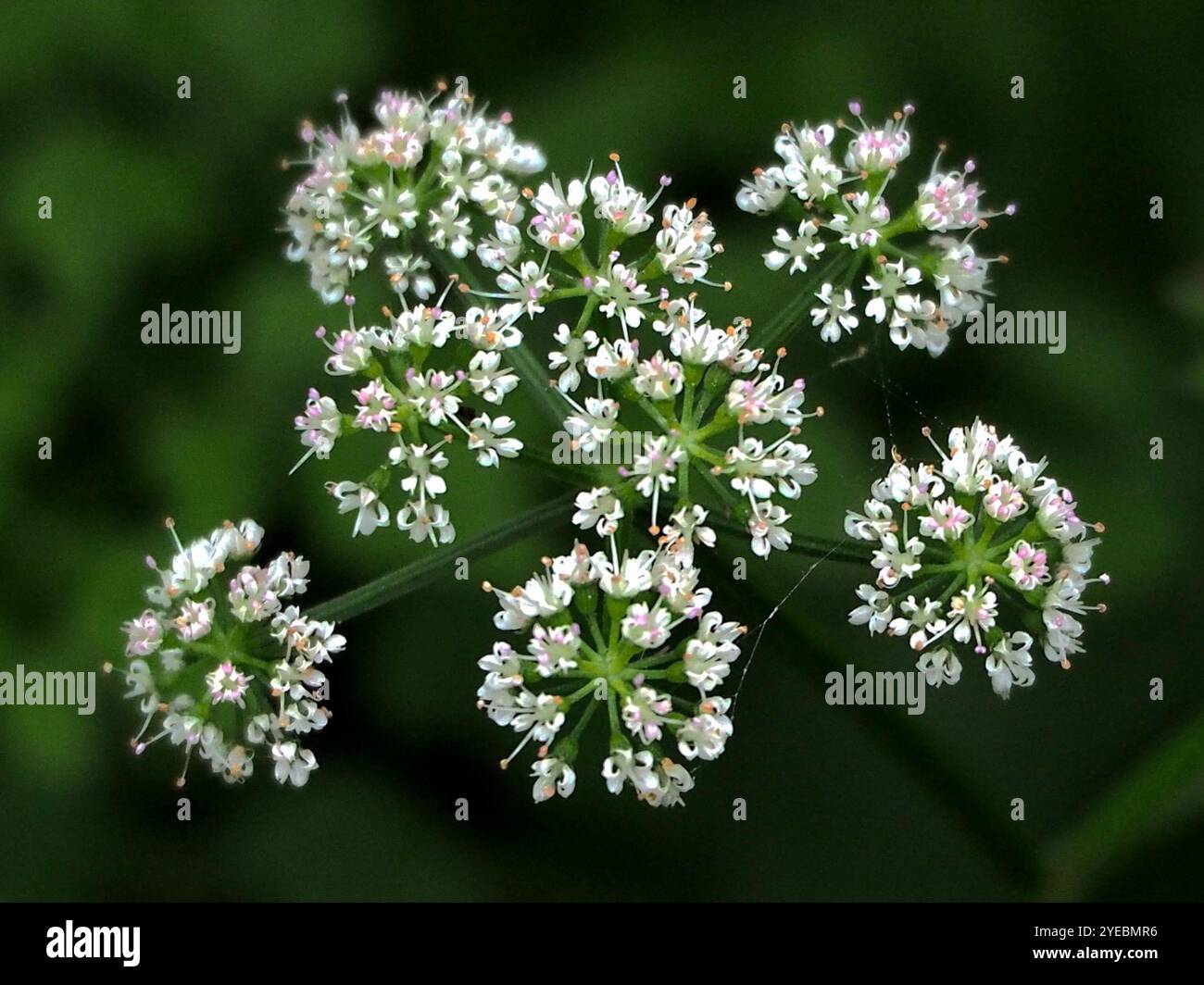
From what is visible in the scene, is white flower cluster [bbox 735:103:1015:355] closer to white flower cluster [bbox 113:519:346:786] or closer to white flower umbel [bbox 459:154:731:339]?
white flower umbel [bbox 459:154:731:339]

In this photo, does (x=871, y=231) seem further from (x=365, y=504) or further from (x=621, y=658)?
(x=365, y=504)

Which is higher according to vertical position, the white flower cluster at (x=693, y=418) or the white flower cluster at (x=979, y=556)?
the white flower cluster at (x=693, y=418)

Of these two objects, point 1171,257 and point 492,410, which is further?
point 1171,257

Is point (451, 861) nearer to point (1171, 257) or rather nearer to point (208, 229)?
point (208, 229)

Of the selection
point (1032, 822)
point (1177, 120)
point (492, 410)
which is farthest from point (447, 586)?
point (1177, 120)

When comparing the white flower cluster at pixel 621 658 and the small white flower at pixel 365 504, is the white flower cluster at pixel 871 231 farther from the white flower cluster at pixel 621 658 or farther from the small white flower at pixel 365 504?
the small white flower at pixel 365 504

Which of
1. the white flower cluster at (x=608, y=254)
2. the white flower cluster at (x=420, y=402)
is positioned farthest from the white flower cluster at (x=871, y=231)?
→ the white flower cluster at (x=420, y=402)

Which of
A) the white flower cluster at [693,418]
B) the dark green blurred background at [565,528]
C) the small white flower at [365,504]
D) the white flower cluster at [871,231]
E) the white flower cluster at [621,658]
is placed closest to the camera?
the white flower cluster at [621,658]
